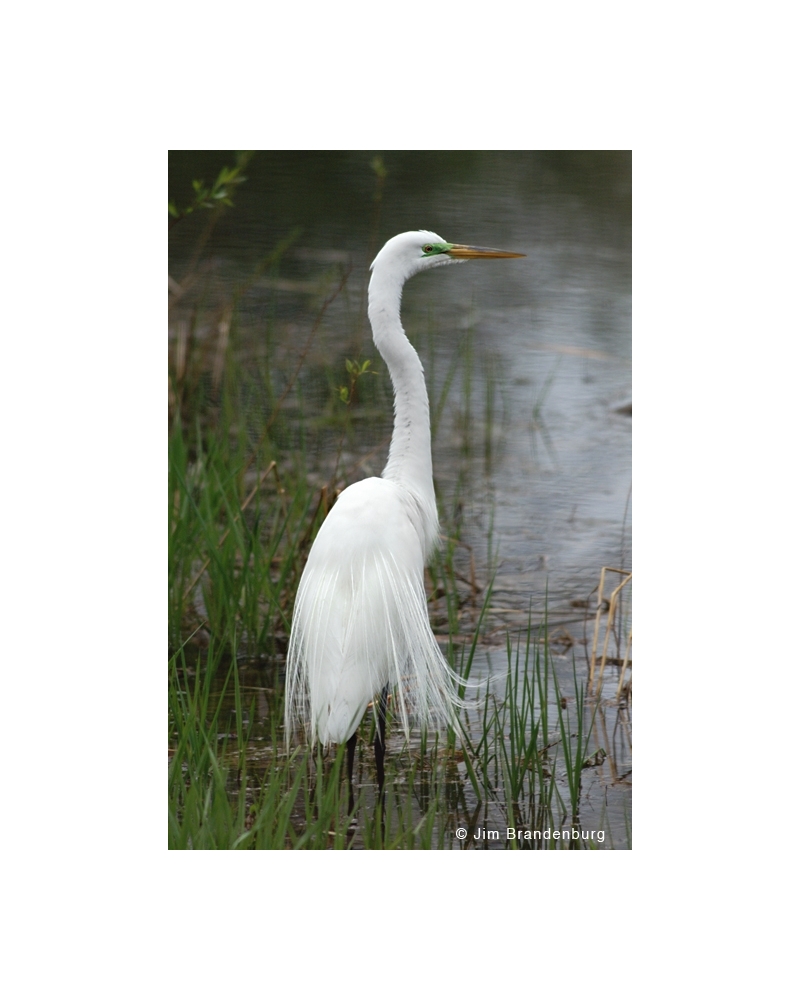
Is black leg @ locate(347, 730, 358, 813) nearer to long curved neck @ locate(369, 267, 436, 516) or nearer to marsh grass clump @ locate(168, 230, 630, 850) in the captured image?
marsh grass clump @ locate(168, 230, 630, 850)

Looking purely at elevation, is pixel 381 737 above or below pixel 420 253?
below

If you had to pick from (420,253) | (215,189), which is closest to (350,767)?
(420,253)

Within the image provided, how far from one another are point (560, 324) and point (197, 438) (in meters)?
0.97

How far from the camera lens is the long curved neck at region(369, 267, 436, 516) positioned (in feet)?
7.55

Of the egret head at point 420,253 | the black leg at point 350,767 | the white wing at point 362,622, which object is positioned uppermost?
the egret head at point 420,253

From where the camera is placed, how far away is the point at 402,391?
2.34m

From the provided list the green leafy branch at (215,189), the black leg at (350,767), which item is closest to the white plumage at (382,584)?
the black leg at (350,767)

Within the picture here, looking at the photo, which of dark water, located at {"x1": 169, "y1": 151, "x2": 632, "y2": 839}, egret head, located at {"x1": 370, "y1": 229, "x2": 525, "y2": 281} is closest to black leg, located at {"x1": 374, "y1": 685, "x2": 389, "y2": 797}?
dark water, located at {"x1": 169, "y1": 151, "x2": 632, "y2": 839}

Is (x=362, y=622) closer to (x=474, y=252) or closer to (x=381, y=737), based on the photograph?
(x=381, y=737)

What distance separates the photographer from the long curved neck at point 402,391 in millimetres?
2301

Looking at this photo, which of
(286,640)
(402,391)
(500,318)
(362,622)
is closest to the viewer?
(362,622)

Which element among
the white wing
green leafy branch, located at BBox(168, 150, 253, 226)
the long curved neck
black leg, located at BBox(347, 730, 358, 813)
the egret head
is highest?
green leafy branch, located at BBox(168, 150, 253, 226)

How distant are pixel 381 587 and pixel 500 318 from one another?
0.91 m

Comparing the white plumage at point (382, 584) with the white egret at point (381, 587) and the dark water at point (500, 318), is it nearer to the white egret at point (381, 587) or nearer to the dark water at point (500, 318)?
the white egret at point (381, 587)
